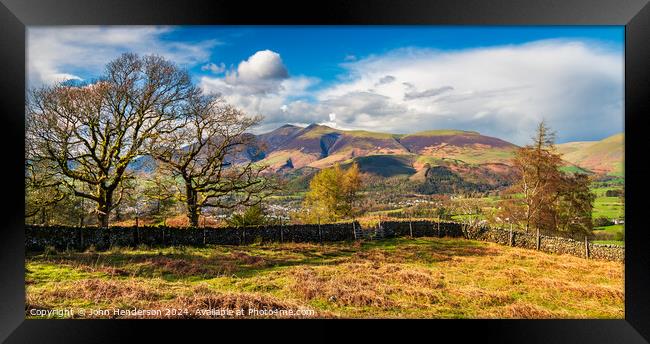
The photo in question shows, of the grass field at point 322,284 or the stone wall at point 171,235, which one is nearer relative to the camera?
the grass field at point 322,284

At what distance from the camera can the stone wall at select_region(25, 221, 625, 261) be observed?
6.38 meters

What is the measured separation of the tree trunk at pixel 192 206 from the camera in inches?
295

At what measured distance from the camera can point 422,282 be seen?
5.25 m

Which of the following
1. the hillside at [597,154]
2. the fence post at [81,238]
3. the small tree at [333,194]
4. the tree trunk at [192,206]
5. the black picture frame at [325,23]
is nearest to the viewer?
the black picture frame at [325,23]

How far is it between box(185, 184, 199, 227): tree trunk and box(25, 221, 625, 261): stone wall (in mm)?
216

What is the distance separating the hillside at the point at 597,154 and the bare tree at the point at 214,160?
592cm

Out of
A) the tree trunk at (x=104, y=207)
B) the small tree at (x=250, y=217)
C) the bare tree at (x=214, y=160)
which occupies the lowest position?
the small tree at (x=250, y=217)

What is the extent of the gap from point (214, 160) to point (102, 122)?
2.20 meters


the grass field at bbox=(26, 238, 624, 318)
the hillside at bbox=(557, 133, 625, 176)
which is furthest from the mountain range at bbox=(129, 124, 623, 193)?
the grass field at bbox=(26, 238, 624, 318)

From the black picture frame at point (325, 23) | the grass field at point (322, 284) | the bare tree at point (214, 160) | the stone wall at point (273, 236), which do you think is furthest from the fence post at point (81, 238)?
the black picture frame at point (325, 23)

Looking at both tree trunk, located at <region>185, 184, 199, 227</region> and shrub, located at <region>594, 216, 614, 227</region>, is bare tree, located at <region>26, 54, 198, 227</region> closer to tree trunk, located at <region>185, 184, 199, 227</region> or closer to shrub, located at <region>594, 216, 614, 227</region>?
tree trunk, located at <region>185, 184, 199, 227</region>

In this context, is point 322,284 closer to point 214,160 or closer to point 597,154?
point 214,160

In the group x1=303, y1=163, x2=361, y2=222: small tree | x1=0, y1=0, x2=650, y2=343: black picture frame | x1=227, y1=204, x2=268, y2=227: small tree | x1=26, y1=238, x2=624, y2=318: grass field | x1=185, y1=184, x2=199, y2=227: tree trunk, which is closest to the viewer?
x1=0, y1=0, x2=650, y2=343: black picture frame

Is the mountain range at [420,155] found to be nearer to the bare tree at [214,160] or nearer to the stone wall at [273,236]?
the bare tree at [214,160]
